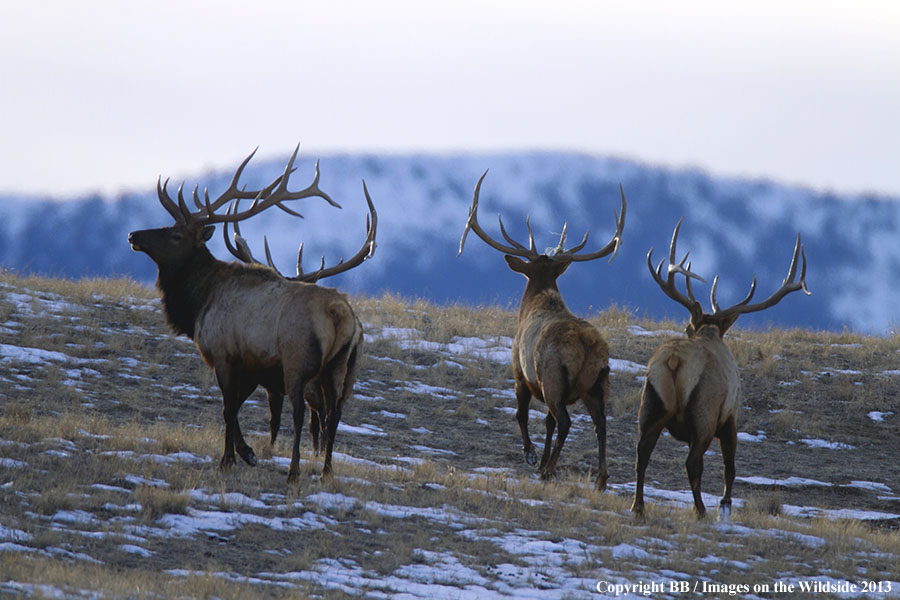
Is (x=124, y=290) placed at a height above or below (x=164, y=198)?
below

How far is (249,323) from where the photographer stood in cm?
941

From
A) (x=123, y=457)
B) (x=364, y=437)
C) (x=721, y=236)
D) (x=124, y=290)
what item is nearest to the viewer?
(x=123, y=457)

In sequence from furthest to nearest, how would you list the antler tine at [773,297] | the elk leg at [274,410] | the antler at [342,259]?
the antler at [342,259], the elk leg at [274,410], the antler tine at [773,297]

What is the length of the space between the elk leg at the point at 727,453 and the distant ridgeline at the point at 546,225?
237 feet

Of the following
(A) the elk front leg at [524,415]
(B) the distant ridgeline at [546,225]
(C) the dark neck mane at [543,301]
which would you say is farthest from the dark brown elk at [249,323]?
(B) the distant ridgeline at [546,225]

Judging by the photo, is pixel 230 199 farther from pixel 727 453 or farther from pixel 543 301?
pixel 727 453

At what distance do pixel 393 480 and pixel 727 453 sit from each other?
297cm

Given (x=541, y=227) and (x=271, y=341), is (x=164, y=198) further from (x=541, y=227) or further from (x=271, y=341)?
(x=541, y=227)

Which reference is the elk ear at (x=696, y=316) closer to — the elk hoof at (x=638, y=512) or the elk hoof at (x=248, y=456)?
the elk hoof at (x=638, y=512)

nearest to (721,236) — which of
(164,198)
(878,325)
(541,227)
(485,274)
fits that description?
(541,227)

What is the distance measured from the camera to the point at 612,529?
8.16m

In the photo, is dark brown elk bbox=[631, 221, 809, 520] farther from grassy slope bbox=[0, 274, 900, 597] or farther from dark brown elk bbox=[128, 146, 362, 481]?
dark brown elk bbox=[128, 146, 362, 481]

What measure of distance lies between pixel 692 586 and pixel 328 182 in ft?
278

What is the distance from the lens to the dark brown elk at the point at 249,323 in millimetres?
8984
